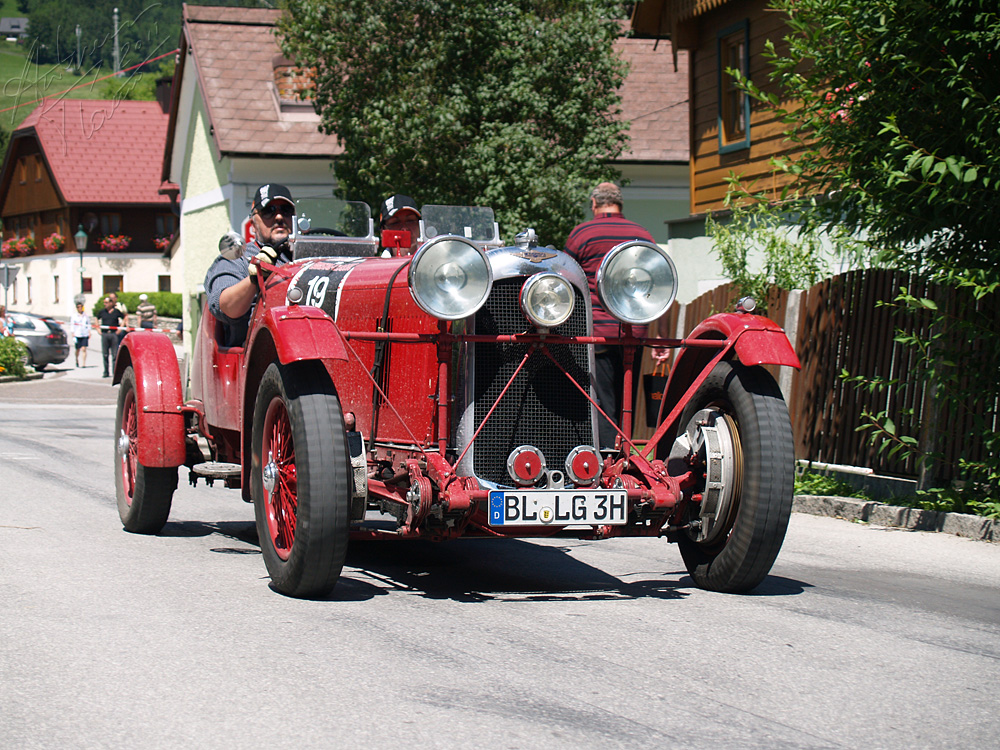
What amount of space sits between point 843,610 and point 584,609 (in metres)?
1.23

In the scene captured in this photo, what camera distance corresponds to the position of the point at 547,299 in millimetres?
5836

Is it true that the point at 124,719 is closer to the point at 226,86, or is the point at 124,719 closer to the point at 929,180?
the point at 929,180

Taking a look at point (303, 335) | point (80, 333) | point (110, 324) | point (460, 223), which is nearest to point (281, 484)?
point (303, 335)

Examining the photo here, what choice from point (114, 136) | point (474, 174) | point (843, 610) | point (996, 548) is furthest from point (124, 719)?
point (114, 136)

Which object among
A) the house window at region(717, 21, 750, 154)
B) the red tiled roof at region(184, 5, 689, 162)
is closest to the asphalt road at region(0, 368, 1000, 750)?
the house window at region(717, 21, 750, 154)

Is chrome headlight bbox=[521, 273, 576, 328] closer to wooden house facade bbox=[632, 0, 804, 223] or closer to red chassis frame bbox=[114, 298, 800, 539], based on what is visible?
red chassis frame bbox=[114, 298, 800, 539]

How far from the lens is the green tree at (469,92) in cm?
1917

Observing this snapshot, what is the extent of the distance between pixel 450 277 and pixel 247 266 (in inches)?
87.4

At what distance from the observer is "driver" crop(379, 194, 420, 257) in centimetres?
775

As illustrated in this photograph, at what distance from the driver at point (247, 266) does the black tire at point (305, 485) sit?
1.28 meters

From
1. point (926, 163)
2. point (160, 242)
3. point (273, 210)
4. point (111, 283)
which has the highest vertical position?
point (160, 242)

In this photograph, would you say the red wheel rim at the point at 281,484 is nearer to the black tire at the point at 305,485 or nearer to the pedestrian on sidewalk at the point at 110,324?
the black tire at the point at 305,485

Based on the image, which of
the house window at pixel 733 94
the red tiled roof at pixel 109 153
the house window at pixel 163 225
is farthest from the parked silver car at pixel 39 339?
the house window at pixel 163 225

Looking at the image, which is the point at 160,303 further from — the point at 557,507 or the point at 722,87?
the point at 557,507
